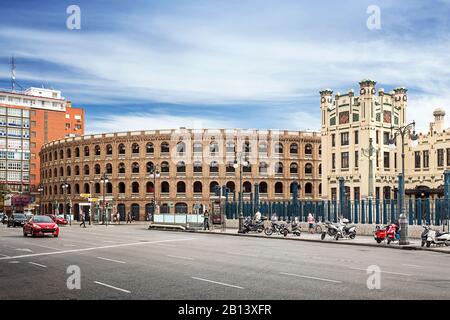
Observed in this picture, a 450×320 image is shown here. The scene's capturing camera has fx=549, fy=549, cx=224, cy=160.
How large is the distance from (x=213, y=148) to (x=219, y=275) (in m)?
70.3

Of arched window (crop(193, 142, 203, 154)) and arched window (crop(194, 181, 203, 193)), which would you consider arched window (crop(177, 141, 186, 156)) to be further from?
arched window (crop(194, 181, 203, 193))

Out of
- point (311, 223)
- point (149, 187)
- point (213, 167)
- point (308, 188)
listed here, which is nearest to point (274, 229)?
point (311, 223)

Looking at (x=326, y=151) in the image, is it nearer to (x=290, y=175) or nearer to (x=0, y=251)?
(x=290, y=175)

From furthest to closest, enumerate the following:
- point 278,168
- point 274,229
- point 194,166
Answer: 1. point 278,168
2. point 194,166
3. point 274,229

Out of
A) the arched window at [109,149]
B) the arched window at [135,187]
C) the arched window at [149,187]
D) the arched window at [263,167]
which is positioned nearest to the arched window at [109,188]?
the arched window at [135,187]

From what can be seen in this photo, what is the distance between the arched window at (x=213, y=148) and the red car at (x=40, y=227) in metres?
49.7

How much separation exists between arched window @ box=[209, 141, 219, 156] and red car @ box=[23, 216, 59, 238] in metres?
49.7

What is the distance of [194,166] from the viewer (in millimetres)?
86125

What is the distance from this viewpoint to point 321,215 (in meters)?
41.8

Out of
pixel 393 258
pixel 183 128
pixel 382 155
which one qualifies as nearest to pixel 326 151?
pixel 382 155

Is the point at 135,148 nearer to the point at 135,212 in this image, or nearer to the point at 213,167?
the point at 135,212

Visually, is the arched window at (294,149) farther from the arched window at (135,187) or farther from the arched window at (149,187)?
the arched window at (135,187)

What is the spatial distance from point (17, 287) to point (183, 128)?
73.1m

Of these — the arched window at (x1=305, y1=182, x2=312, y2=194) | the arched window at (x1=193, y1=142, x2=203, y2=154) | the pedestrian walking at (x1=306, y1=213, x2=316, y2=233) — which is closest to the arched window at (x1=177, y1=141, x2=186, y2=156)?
the arched window at (x1=193, y1=142, x2=203, y2=154)
